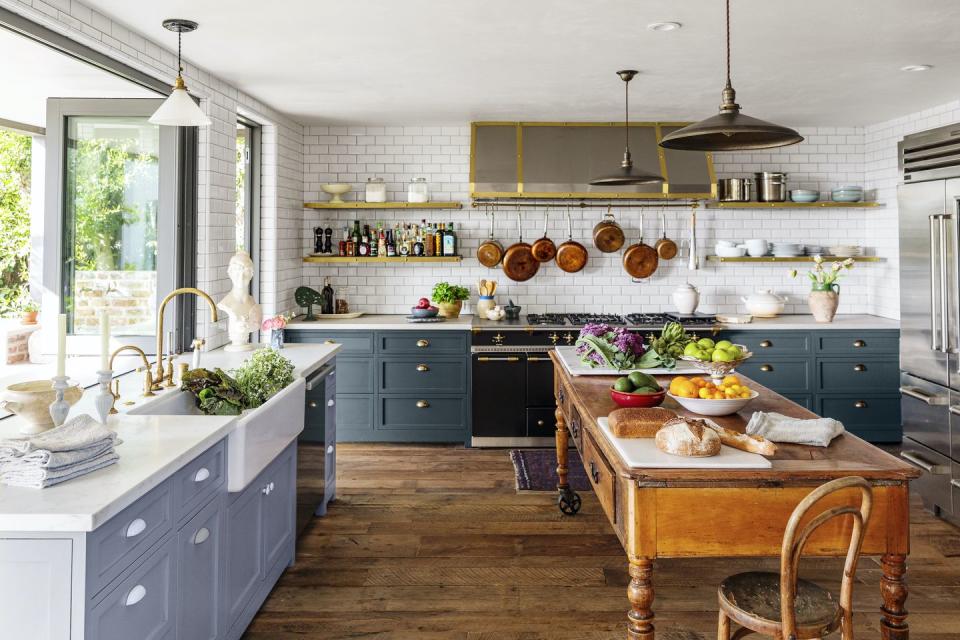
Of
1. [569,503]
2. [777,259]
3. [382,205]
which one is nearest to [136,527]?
[569,503]

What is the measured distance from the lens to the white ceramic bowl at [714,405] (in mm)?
2838

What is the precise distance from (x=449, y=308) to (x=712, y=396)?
153 inches

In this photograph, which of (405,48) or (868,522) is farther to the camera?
(405,48)

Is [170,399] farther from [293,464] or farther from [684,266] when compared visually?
[684,266]

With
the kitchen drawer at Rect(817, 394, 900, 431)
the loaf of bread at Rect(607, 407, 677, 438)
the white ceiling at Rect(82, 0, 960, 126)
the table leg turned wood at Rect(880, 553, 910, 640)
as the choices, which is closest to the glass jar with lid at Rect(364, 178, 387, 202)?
the white ceiling at Rect(82, 0, 960, 126)

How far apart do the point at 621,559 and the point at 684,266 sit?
3776 mm

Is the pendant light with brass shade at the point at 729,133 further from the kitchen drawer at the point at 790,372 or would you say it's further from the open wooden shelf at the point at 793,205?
the open wooden shelf at the point at 793,205

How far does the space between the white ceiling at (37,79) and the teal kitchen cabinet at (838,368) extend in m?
4.99

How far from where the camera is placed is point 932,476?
447cm

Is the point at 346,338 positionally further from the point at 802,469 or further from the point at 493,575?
the point at 802,469

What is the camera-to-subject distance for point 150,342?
449 cm

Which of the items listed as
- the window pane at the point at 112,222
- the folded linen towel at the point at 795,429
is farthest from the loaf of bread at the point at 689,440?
the window pane at the point at 112,222

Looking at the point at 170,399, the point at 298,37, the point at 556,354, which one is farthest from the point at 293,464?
the point at 298,37

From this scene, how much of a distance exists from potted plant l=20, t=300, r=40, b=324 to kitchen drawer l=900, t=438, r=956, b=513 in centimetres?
498
